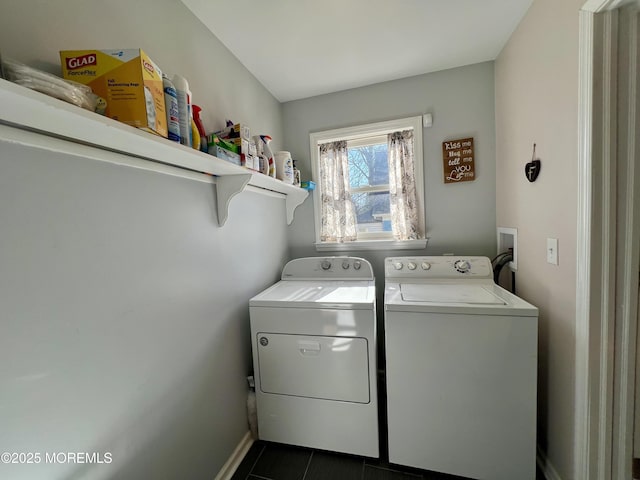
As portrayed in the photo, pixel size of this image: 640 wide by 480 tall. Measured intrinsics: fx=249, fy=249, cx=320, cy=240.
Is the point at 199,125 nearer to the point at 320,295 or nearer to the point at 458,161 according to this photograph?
the point at 320,295

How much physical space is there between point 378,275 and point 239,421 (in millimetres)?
1434

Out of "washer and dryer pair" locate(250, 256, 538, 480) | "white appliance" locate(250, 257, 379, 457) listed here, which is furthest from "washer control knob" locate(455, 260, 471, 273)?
"white appliance" locate(250, 257, 379, 457)

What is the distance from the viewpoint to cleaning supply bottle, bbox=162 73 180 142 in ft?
2.89

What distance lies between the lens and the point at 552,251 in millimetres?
1241

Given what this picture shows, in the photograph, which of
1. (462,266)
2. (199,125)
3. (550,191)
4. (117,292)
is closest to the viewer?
(117,292)

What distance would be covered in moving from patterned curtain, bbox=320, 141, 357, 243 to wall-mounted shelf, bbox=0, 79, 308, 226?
1.01 metres

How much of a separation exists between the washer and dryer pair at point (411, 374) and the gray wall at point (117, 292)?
32cm

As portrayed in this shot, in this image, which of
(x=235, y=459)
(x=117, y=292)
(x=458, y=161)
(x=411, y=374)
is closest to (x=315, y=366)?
(x=411, y=374)

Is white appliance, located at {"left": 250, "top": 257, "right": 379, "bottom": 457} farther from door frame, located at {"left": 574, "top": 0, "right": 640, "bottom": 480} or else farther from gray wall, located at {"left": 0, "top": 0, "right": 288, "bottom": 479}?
door frame, located at {"left": 574, "top": 0, "right": 640, "bottom": 480}

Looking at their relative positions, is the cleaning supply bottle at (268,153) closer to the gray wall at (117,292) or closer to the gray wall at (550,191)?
the gray wall at (117,292)

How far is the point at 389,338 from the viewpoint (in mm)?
1356

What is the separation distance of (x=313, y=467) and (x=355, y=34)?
2562 mm

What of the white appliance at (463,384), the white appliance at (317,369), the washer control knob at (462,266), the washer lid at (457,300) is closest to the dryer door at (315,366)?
the white appliance at (317,369)

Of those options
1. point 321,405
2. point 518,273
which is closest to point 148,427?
point 321,405
